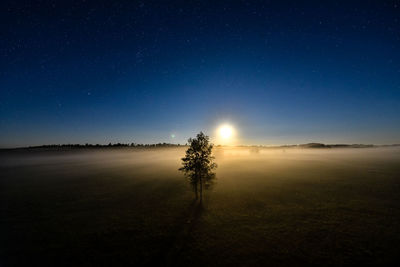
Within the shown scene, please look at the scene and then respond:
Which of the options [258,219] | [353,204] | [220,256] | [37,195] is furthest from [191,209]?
[37,195]

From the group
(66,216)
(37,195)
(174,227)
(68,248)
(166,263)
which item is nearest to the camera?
(166,263)

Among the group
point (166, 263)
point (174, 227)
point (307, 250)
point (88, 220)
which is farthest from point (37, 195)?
point (307, 250)

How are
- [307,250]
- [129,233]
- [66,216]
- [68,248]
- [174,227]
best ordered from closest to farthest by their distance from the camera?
[307,250] < [68,248] < [129,233] < [174,227] < [66,216]

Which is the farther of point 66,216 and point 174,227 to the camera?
point 66,216

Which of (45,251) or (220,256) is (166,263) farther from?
(45,251)

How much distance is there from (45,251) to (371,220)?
38.1 metres

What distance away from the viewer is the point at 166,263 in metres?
17.0

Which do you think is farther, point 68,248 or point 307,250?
point 68,248

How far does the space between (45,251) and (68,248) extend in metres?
2.04

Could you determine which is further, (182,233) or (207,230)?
(207,230)

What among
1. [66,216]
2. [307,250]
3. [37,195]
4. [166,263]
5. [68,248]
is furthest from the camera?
[37,195]

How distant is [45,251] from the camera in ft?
63.4

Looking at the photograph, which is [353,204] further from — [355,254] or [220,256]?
[220,256]

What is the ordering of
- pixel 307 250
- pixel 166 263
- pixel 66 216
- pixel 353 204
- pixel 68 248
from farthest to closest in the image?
1. pixel 353 204
2. pixel 66 216
3. pixel 68 248
4. pixel 307 250
5. pixel 166 263
